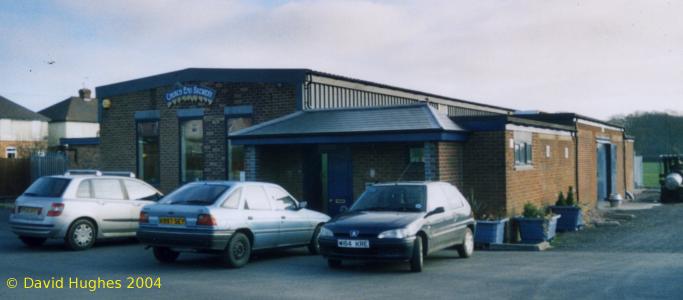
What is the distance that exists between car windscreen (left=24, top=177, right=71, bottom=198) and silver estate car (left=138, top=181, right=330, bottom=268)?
10.3ft

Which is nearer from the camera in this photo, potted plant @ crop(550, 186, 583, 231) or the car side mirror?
the car side mirror

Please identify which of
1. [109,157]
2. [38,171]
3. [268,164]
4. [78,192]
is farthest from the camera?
[38,171]

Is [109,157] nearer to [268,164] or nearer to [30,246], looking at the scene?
[268,164]

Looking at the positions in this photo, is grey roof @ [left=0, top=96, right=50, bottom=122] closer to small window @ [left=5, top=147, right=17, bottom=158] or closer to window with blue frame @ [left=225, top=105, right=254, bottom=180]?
small window @ [left=5, top=147, right=17, bottom=158]

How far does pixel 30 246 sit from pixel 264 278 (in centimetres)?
692

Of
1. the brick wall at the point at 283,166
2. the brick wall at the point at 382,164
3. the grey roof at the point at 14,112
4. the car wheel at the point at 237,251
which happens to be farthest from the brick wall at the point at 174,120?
the grey roof at the point at 14,112

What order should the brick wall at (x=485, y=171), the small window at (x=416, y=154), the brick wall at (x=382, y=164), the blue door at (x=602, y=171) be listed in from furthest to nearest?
1. the blue door at (x=602, y=171)
2. the brick wall at (x=382, y=164)
3. the small window at (x=416, y=154)
4. the brick wall at (x=485, y=171)

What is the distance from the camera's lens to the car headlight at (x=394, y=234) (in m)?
10.5

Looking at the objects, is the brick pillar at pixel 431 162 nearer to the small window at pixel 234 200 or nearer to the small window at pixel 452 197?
the small window at pixel 452 197

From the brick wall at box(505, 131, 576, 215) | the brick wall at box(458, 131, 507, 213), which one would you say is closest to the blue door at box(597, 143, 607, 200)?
the brick wall at box(505, 131, 576, 215)

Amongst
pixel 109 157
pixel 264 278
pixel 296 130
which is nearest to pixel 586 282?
pixel 264 278

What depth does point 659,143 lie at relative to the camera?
6606 centimetres

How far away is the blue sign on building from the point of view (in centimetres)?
2064

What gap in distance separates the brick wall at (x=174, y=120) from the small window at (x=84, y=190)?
644 centimetres
